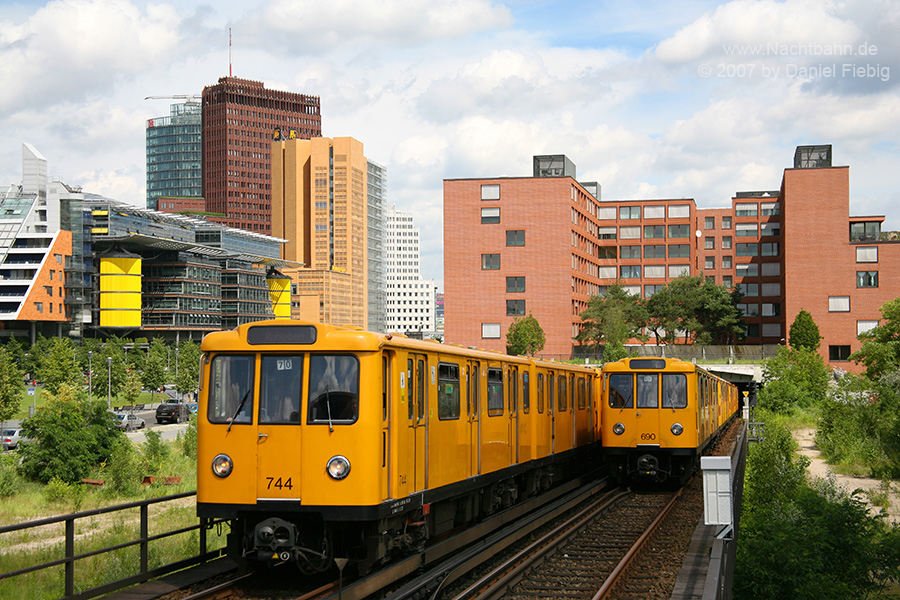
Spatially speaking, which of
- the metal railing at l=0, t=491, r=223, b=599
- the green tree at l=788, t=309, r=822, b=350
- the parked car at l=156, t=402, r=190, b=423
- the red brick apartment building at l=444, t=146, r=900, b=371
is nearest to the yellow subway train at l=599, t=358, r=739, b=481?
the metal railing at l=0, t=491, r=223, b=599

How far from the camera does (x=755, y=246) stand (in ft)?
390

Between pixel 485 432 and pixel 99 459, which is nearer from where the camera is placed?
pixel 485 432

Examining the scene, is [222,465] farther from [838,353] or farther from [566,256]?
[838,353]

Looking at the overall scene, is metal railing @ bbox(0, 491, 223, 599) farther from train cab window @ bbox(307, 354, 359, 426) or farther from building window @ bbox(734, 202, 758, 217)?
building window @ bbox(734, 202, 758, 217)

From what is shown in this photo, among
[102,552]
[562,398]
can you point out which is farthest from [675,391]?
[102,552]

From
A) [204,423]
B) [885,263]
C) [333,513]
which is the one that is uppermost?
[885,263]

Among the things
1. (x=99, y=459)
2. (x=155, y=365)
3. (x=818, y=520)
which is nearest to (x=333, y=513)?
(x=818, y=520)

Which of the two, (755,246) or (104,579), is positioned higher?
(755,246)

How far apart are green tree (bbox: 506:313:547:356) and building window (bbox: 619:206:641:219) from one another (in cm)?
3145

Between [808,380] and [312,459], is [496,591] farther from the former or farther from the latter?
[808,380]

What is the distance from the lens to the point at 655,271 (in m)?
113

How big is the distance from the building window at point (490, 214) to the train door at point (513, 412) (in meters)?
73.9

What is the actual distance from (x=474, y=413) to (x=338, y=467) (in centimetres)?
433

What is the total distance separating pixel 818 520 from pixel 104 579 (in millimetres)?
10660
